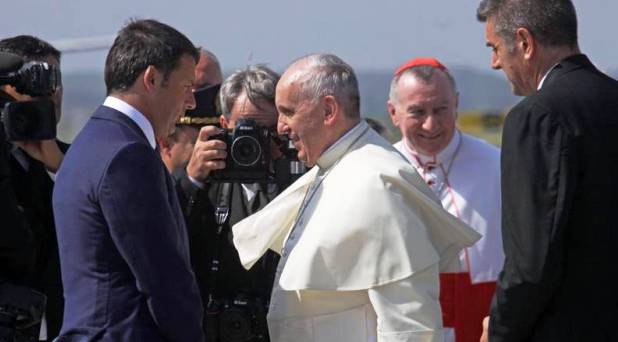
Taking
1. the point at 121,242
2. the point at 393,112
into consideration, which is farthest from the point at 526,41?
the point at 393,112

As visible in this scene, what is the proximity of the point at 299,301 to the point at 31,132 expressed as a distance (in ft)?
3.52

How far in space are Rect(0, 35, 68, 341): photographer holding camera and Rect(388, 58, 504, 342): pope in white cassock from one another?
1.73 m

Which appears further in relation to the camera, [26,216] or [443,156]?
[443,156]

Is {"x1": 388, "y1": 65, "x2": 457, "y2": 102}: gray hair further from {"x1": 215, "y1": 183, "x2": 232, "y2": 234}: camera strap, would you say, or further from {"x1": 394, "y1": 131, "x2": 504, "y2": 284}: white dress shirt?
{"x1": 215, "y1": 183, "x2": 232, "y2": 234}: camera strap

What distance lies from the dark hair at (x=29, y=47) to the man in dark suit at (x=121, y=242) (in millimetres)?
1506

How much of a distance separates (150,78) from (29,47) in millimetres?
1549

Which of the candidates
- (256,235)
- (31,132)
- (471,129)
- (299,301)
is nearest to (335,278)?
(299,301)

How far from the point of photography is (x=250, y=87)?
214 inches

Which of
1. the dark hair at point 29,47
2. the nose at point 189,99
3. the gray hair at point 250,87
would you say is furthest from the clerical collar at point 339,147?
the dark hair at point 29,47

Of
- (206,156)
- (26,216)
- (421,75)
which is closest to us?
(26,216)

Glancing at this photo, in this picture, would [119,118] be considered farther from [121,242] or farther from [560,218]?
[560,218]

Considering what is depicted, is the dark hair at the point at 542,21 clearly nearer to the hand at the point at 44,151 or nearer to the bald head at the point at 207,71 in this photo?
the hand at the point at 44,151

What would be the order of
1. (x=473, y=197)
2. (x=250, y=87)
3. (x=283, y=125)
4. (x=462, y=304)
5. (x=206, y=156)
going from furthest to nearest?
(x=473, y=197) < (x=462, y=304) < (x=250, y=87) < (x=206, y=156) < (x=283, y=125)

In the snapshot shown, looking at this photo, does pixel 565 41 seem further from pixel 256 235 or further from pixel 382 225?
pixel 256 235
